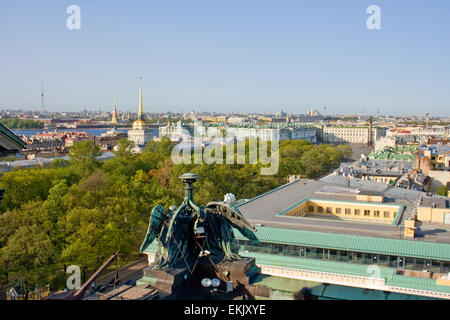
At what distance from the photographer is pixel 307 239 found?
24.1m

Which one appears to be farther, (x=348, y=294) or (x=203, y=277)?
(x=348, y=294)

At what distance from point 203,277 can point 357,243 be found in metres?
12.1

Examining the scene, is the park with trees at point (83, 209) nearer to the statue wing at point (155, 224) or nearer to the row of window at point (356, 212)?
the row of window at point (356, 212)

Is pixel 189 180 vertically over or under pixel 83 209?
over

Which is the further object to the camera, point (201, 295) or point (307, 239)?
point (307, 239)

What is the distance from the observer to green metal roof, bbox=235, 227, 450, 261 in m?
22.0

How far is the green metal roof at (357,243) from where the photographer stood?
22.0 meters

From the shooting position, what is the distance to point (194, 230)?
46.2 feet

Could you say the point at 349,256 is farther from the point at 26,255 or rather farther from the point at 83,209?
the point at 83,209

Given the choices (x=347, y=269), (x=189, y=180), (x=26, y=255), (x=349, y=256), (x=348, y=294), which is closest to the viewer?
(x=189, y=180)

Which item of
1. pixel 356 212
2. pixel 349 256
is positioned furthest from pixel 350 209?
pixel 349 256

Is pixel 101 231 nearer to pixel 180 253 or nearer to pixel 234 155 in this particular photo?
pixel 180 253
